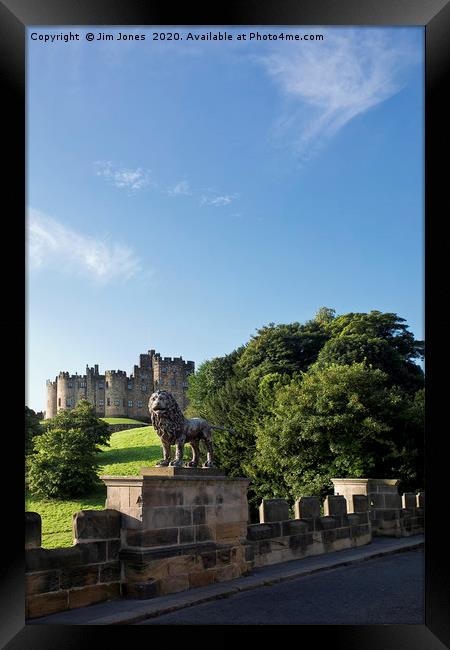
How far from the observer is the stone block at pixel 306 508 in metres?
10.6

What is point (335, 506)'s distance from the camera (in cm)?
1191

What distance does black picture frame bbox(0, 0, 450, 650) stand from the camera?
15.3ft

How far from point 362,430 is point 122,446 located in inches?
1122

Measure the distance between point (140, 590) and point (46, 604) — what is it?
3.46 feet

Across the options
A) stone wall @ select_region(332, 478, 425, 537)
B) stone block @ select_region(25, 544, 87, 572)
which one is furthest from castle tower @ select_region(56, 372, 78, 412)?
→ stone block @ select_region(25, 544, 87, 572)

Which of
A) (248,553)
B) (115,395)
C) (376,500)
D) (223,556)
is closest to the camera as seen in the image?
(223,556)

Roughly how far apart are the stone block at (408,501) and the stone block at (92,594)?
9.40 meters

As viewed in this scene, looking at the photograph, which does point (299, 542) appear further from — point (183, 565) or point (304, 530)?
point (183, 565)

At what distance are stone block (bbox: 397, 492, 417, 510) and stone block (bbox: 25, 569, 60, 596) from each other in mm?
10194

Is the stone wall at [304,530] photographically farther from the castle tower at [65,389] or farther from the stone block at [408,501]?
the castle tower at [65,389]

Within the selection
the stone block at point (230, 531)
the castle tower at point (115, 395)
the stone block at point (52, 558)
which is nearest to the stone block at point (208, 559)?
the stone block at point (230, 531)
